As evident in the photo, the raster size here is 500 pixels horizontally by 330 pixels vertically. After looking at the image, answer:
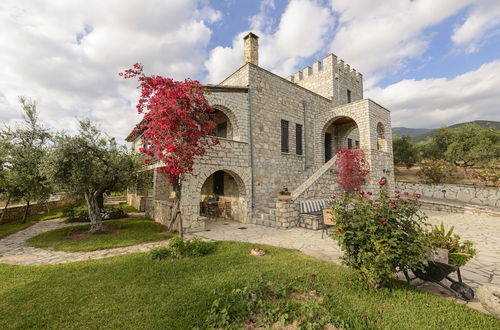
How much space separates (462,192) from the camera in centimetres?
1587

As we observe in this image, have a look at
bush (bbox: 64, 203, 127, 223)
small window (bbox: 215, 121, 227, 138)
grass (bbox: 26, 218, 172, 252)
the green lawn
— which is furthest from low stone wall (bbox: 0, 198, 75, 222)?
small window (bbox: 215, 121, 227, 138)

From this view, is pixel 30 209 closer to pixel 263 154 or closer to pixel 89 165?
pixel 89 165

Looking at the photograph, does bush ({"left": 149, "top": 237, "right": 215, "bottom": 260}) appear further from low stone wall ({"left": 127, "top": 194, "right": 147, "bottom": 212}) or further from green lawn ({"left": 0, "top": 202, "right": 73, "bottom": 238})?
low stone wall ({"left": 127, "top": 194, "right": 147, "bottom": 212})

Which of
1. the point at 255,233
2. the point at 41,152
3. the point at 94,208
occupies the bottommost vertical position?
the point at 255,233

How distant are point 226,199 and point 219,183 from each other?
4.44 feet

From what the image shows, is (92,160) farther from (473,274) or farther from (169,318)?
Result: (473,274)

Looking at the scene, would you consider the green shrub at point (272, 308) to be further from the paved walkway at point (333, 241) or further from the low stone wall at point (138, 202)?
the low stone wall at point (138, 202)

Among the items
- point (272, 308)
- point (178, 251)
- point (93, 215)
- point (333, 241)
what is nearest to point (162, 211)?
point (93, 215)

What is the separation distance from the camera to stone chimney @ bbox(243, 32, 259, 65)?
38.2 ft

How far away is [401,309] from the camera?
2.99 meters

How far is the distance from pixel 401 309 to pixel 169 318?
3312 mm

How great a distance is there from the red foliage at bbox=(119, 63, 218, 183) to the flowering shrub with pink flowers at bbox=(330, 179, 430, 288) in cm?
484

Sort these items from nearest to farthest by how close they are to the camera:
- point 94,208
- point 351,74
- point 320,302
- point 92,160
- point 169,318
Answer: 1. point 169,318
2. point 320,302
3. point 92,160
4. point 94,208
5. point 351,74

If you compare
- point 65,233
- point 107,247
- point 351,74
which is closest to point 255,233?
point 107,247
